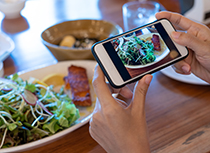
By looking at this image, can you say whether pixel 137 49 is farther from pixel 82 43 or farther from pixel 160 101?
pixel 82 43

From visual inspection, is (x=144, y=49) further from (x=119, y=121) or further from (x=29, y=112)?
(x=29, y=112)

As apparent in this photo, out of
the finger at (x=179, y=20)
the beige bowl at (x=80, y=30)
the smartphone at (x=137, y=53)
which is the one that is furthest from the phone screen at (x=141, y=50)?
the beige bowl at (x=80, y=30)

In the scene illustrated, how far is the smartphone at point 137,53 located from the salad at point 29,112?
0.76ft

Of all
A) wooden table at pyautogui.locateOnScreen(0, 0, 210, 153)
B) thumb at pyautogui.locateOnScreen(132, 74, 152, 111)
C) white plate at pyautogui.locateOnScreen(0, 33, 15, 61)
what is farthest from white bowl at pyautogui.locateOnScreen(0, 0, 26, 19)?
thumb at pyautogui.locateOnScreen(132, 74, 152, 111)

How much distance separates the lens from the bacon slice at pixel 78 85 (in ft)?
2.65

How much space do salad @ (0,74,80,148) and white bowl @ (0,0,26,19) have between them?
647 millimetres

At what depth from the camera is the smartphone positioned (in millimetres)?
562

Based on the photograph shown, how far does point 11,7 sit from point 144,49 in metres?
1.00

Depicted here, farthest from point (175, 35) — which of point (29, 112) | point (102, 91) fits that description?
point (29, 112)

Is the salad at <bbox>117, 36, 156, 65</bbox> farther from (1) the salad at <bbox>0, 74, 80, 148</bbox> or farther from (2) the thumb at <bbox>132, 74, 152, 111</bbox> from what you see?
(1) the salad at <bbox>0, 74, 80, 148</bbox>

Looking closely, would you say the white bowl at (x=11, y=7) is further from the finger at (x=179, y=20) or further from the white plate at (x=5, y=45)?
the finger at (x=179, y=20)

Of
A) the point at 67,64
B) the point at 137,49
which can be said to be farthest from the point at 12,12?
the point at 137,49

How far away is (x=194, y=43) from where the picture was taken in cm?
64

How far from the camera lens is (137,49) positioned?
2.04 feet
